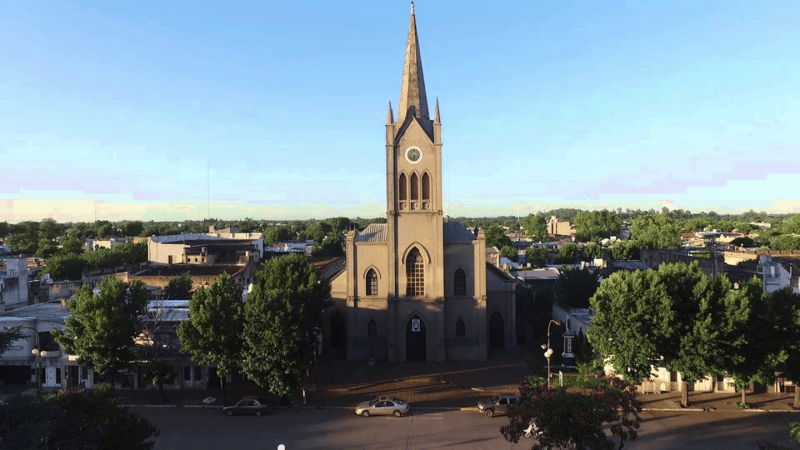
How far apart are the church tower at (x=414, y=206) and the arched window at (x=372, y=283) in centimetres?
188

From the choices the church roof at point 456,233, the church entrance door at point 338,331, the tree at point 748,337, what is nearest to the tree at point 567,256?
the church roof at point 456,233

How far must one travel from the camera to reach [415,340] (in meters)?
38.9

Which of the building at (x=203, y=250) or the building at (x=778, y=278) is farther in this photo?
the building at (x=203, y=250)

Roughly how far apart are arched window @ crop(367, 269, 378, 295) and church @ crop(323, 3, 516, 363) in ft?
0.27

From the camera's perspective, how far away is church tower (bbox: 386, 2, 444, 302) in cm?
3831

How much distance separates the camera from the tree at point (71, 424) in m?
14.3

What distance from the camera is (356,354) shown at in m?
39.7

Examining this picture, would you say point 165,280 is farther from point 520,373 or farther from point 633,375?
point 633,375

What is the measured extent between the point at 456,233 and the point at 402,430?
1867 centimetres

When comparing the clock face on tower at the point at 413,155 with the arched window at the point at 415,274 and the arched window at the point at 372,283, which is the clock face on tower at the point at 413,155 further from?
the arched window at the point at 372,283

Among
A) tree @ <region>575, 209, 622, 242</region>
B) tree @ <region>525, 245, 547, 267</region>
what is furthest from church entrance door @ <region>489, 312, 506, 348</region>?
tree @ <region>575, 209, 622, 242</region>

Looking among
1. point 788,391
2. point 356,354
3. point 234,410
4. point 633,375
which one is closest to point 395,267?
point 356,354

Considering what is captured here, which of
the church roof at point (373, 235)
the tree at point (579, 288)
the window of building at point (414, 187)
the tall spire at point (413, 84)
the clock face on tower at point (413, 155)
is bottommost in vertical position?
the tree at point (579, 288)

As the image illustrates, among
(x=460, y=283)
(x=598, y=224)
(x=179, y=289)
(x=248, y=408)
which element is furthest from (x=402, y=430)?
(x=598, y=224)
